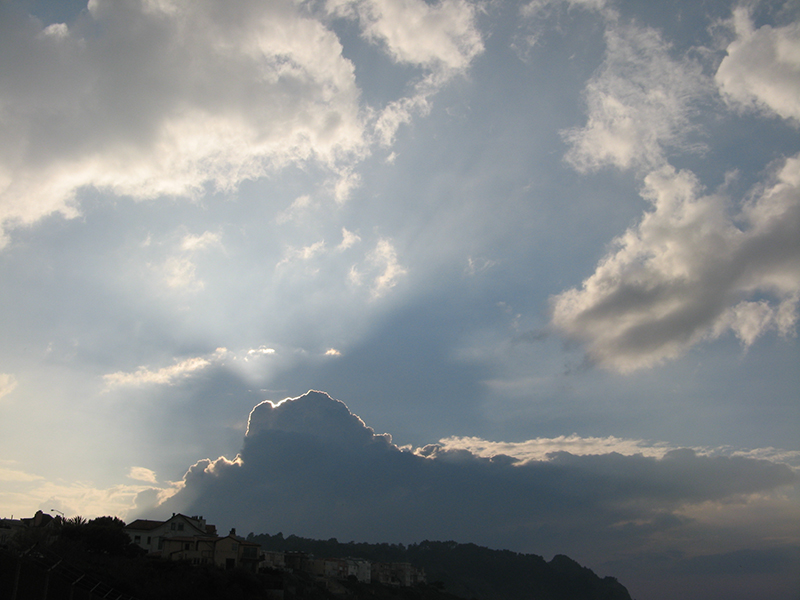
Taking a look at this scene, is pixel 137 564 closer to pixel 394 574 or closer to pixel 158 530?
pixel 158 530

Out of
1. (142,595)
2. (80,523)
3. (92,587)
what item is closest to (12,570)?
(92,587)

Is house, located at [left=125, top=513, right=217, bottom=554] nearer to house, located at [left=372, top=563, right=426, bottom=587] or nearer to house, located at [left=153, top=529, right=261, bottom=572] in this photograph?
house, located at [left=153, top=529, right=261, bottom=572]

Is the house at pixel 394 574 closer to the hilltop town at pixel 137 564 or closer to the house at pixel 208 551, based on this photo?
the hilltop town at pixel 137 564

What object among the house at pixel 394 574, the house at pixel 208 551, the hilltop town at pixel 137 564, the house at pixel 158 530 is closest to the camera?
the hilltop town at pixel 137 564

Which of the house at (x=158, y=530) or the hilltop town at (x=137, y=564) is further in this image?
the house at (x=158, y=530)

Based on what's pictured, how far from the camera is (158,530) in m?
80.5

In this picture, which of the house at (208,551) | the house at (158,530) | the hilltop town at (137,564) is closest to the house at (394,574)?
the hilltop town at (137,564)

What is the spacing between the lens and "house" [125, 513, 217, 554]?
78331 millimetres

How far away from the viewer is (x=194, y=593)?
5391cm

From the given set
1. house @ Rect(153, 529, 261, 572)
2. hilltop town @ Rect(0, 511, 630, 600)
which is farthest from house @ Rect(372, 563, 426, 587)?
house @ Rect(153, 529, 261, 572)

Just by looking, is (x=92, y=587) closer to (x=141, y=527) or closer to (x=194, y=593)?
(x=194, y=593)

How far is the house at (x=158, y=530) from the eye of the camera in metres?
78.3

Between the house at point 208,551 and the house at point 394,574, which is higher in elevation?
the house at point 208,551

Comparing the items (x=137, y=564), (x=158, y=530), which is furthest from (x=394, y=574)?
(x=137, y=564)
